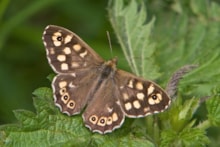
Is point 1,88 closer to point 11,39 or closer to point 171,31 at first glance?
point 11,39

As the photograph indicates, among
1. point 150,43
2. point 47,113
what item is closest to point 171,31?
point 150,43

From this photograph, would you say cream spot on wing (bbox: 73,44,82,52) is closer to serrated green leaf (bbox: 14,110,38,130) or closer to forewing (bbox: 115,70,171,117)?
forewing (bbox: 115,70,171,117)

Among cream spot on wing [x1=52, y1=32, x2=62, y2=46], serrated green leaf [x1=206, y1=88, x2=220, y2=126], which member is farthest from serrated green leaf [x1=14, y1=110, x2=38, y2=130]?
serrated green leaf [x1=206, y1=88, x2=220, y2=126]

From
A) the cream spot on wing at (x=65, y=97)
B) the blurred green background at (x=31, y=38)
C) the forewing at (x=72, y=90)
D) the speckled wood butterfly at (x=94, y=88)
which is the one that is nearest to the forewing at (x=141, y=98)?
the speckled wood butterfly at (x=94, y=88)

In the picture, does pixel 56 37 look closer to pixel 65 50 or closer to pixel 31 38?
pixel 65 50

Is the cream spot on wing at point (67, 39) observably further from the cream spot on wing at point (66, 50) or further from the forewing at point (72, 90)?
the forewing at point (72, 90)
